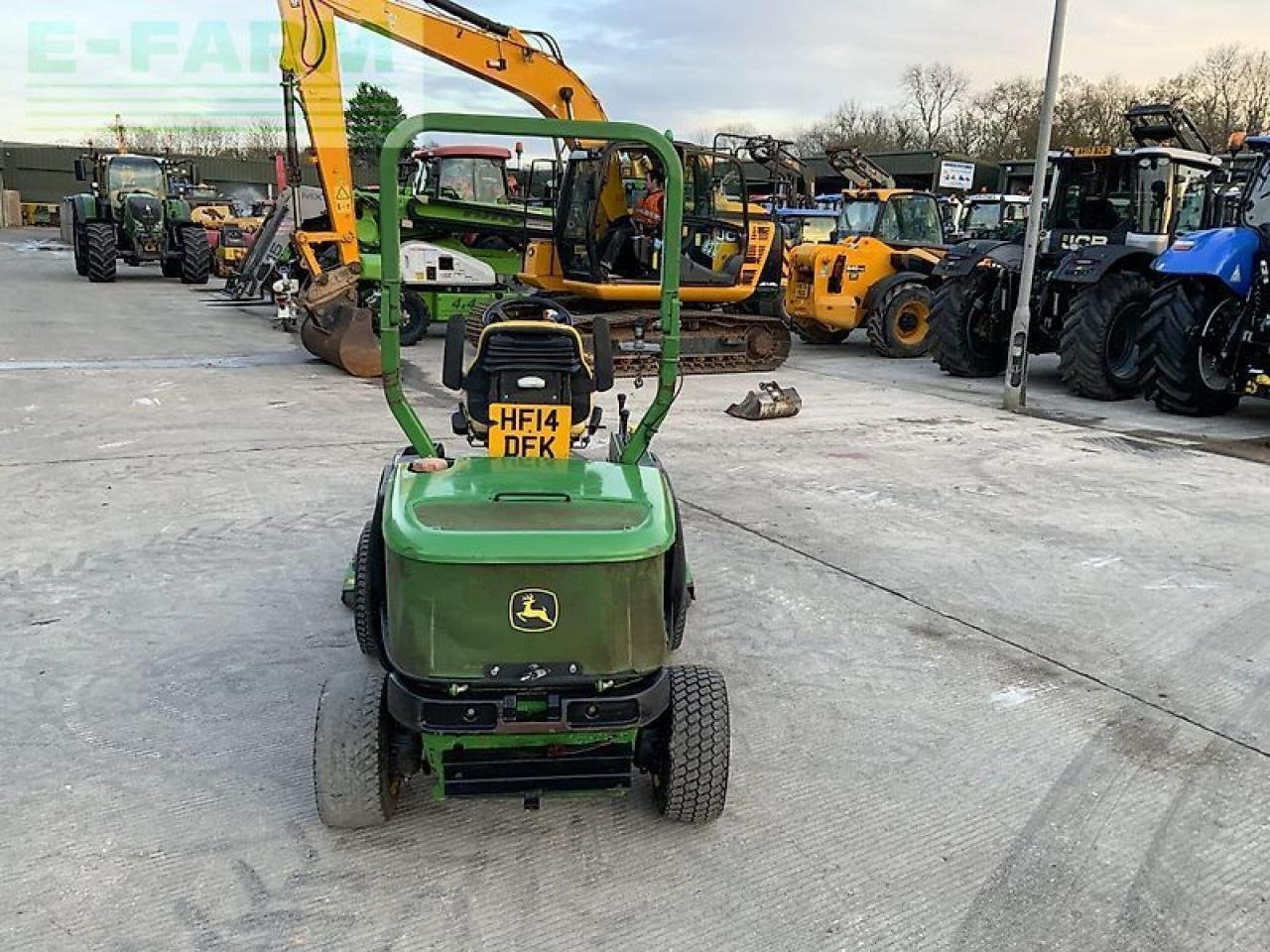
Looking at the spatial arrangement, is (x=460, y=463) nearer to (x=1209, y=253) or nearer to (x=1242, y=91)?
(x=1209, y=253)

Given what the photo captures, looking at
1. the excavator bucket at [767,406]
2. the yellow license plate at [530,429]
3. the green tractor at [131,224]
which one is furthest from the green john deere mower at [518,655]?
the green tractor at [131,224]

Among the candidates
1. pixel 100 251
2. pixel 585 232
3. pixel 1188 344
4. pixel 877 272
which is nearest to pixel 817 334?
pixel 877 272

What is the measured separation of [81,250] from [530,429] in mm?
20636

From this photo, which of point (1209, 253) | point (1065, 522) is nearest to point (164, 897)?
point (1065, 522)

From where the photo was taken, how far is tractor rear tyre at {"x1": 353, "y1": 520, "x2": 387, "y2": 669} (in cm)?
322

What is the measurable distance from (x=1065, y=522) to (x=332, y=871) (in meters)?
4.48

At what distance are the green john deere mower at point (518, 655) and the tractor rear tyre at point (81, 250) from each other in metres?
20.2

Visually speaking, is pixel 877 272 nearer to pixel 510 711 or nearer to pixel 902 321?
pixel 902 321

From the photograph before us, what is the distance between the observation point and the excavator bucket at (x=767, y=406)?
8.41m

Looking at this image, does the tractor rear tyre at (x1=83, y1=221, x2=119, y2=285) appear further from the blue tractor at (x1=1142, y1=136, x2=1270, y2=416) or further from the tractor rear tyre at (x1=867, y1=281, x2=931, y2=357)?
the blue tractor at (x1=1142, y1=136, x2=1270, y2=416)

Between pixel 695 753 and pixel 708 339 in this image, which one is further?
pixel 708 339

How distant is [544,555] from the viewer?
2.49m

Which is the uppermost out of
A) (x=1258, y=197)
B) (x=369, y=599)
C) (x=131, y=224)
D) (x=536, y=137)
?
(x=1258, y=197)

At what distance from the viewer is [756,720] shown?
3.49 metres
